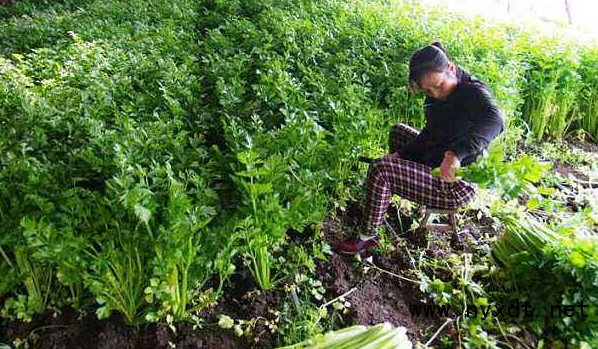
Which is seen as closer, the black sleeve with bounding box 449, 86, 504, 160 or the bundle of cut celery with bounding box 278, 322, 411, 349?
the bundle of cut celery with bounding box 278, 322, 411, 349

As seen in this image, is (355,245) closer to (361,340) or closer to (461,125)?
(361,340)

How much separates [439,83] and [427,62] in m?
0.16

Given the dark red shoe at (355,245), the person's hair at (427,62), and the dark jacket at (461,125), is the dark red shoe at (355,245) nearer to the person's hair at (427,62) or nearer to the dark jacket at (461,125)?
the dark jacket at (461,125)

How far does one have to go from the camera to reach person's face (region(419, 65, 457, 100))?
8.87 ft

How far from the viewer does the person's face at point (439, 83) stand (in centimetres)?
271

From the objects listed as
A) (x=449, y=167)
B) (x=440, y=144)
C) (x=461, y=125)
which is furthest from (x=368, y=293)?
(x=461, y=125)

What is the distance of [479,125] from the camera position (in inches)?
106

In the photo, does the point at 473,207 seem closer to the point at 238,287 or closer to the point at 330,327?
the point at 330,327

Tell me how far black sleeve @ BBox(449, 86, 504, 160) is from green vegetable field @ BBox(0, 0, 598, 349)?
0.71ft

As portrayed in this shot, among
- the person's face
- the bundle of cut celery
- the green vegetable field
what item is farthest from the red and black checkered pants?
the bundle of cut celery

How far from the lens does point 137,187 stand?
2.05 meters

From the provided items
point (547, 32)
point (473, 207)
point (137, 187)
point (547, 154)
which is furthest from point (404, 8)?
point (137, 187)

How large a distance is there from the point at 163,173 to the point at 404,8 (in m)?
4.92

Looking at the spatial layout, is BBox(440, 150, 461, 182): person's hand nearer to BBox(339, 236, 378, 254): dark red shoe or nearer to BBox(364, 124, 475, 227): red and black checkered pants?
BBox(364, 124, 475, 227): red and black checkered pants
